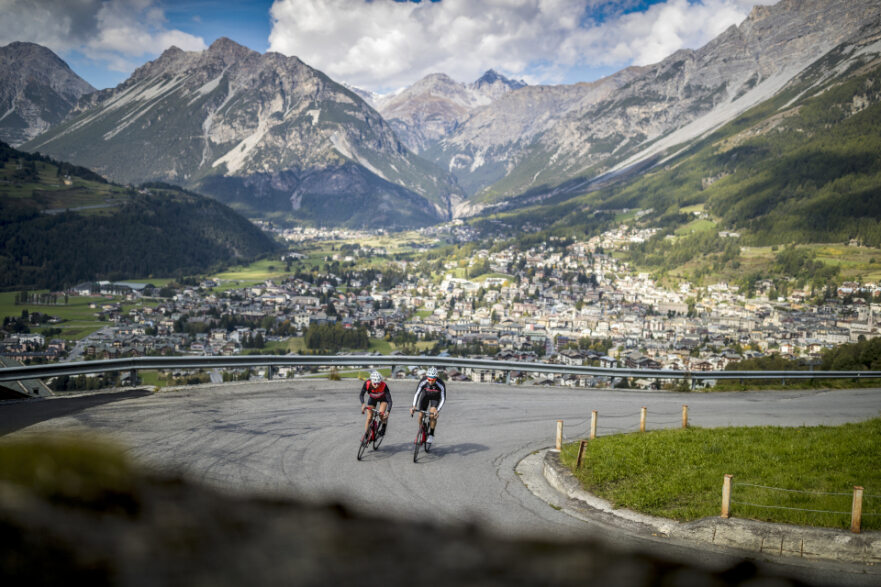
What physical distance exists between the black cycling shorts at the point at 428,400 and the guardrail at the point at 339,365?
7951 millimetres

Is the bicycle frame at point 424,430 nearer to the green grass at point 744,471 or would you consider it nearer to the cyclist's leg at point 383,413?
the cyclist's leg at point 383,413

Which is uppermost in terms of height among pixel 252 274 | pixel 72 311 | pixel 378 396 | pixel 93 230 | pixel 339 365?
pixel 93 230

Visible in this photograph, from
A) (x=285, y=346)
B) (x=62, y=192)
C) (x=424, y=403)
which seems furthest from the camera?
(x=62, y=192)

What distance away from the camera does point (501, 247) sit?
177m

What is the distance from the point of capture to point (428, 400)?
514 inches

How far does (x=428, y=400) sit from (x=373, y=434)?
59.9 inches

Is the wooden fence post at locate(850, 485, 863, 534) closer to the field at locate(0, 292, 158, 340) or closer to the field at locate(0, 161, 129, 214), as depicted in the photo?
the field at locate(0, 292, 158, 340)

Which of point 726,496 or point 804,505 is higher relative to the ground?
point 726,496

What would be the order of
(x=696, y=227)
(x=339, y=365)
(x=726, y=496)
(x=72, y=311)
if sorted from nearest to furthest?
(x=726, y=496)
(x=339, y=365)
(x=72, y=311)
(x=696, y=227)

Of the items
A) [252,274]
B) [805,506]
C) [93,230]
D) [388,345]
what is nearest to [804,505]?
[805,506]

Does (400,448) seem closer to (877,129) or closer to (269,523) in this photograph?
(269,523)

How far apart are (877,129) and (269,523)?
201 meters

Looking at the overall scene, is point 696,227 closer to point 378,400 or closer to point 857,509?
point 378,400

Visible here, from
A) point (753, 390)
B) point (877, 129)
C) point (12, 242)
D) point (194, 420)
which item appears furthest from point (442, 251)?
point (194, 420)
